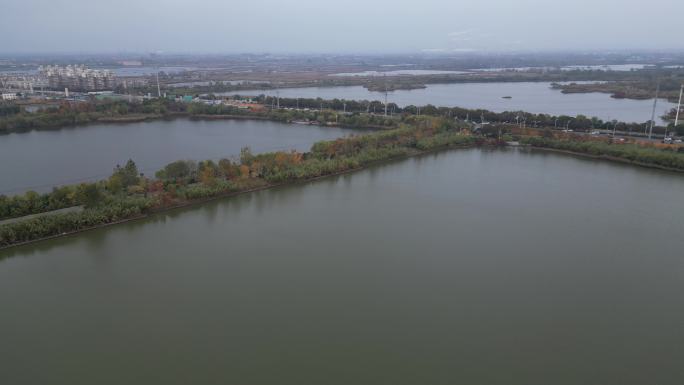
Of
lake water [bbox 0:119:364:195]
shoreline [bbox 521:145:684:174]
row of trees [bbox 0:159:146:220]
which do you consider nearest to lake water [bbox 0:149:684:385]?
row of trees [bbox 0:159:146:220]

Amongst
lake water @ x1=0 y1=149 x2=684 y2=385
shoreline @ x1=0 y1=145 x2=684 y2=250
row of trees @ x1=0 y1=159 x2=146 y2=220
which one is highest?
row of trees @ x1=0 y1=159 x2=146 y2=220

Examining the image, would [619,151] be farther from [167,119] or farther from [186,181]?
[167,119]

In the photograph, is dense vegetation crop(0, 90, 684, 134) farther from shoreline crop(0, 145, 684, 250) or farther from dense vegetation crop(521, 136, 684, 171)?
shoreline crop(0, 145, 684, 250)

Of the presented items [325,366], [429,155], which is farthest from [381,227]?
[429,155]

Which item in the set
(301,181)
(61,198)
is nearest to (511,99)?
(301,181)

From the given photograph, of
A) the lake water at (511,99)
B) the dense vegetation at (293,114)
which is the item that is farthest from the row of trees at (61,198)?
the lake water at (511,99)

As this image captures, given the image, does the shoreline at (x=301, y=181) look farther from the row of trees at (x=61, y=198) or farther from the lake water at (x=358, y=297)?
the row of trees at (x=61, y=198)

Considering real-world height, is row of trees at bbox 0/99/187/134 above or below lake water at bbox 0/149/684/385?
above

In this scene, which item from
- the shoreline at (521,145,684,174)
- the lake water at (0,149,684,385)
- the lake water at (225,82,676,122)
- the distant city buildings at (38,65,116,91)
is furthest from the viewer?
the distant city buildings at (38,65,116,91)
